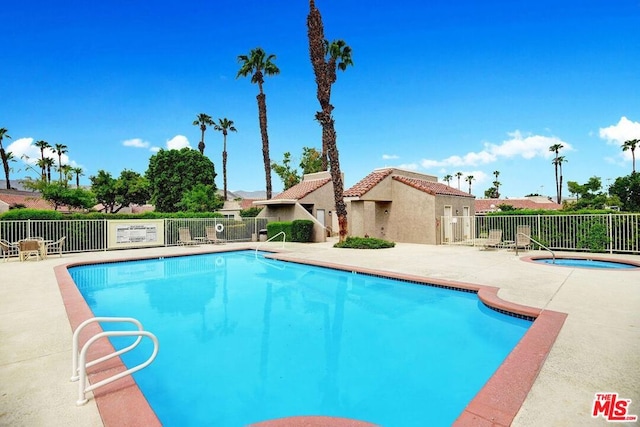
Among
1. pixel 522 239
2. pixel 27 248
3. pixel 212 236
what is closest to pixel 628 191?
A: pixel 522 239

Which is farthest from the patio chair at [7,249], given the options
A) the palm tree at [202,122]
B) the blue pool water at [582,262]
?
the palm tree at [202,122]

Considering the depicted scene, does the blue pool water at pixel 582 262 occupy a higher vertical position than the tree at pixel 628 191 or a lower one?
lower

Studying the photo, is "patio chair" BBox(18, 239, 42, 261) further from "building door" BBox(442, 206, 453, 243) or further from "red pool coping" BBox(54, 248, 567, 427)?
"building door" BBox(442, 206, 453, 243)

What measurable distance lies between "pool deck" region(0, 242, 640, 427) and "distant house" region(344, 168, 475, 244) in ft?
30.4

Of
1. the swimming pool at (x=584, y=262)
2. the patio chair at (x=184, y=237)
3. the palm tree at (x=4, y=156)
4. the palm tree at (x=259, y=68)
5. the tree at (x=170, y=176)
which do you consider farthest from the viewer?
the palm tree at (x=4, y=156)

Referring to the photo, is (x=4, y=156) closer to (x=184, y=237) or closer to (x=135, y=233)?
(x=135, y=233)

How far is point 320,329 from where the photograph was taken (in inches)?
266

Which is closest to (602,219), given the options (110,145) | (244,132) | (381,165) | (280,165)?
(381,165)

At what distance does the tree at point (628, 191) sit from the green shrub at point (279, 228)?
2919 centimetres

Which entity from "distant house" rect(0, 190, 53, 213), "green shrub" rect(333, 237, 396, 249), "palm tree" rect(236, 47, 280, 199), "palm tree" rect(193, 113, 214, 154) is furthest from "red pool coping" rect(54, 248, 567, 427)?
"palm tree" rect(193, 113, 214, 154)

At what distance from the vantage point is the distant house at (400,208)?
20.2 meters

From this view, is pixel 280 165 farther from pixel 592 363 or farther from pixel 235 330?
pixel 592 363

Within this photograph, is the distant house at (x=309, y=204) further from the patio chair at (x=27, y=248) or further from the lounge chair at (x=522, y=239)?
the patio chair at (x=27, y=248)

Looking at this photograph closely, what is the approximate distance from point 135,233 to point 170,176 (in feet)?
108
